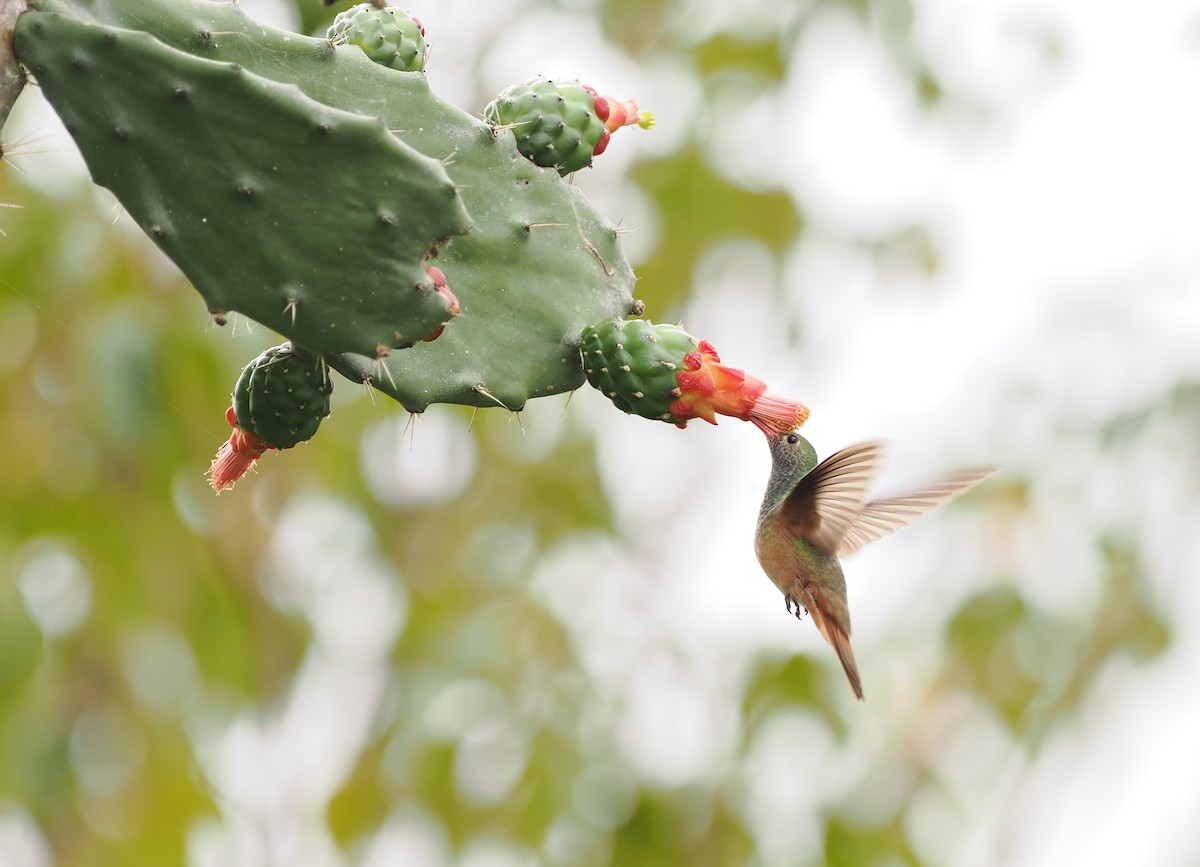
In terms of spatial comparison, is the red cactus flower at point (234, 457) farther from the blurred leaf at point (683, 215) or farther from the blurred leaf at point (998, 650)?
the blurred leaf at point (998, 650)

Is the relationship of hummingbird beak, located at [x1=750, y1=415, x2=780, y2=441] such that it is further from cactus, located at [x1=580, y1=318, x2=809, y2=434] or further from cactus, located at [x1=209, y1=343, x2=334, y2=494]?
cactus, located at [x1=209, y1=343, x2=334, y2=494]

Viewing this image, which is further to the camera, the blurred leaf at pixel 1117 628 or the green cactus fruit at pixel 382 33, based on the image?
the blurred leaf at pixel 1117 628

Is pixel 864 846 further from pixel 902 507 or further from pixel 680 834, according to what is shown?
pixel 902 507

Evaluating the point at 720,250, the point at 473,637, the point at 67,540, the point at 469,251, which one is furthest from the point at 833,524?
the point at 720,250

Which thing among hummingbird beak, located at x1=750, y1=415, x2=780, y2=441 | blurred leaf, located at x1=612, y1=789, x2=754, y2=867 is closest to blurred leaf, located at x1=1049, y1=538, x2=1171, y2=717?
blurred leaf, located at x1=612, y1=789, x2=754, y2=867

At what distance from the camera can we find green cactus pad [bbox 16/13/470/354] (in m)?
1.46

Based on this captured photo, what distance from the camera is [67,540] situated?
4312 millimetres

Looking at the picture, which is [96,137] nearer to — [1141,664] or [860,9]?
[860,9]

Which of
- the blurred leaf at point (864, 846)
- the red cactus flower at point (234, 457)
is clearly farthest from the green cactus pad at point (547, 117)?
the blurred leaf at point (864, 846)

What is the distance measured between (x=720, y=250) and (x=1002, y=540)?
5.88 feet

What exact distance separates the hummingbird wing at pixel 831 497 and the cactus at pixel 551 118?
602 millimetres

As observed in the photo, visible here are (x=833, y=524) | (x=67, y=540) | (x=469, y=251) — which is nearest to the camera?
(x=469, y=251)

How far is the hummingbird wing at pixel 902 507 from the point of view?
2.08 metres

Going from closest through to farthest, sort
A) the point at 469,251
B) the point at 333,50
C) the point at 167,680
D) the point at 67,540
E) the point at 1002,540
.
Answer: the point at 333,50, the point at 469,251, the point at 67,540, the point at 167,680, the point at 1002,540
